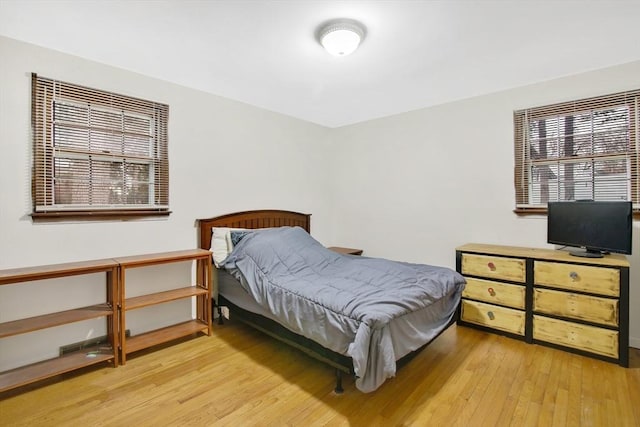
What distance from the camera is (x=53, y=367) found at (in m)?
2.16

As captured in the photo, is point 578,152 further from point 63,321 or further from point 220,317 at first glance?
point 63,321

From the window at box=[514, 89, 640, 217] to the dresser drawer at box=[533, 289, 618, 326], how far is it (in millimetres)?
836

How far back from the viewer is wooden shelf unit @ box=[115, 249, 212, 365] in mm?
2387

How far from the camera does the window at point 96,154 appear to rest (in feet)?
7.64

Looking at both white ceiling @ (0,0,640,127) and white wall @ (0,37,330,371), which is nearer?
white ceiling @ (0,0,640,127)

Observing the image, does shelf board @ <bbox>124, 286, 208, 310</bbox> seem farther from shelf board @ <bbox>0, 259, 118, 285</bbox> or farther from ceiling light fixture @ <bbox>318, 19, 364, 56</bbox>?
ceiling light fixture @ <bbox>318, 19, 364, 56</bbox>

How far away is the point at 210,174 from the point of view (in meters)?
3.29

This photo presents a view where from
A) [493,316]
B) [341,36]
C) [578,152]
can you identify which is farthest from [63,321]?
[578,152]

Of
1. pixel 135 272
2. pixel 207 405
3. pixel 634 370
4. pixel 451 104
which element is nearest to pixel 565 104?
pixel 451 104

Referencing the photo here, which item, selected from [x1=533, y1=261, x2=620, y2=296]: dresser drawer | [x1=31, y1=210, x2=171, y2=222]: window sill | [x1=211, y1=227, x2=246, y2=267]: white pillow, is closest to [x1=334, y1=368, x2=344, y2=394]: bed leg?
[x1=211, y1=227, x2=246, y2=267]: white pillow

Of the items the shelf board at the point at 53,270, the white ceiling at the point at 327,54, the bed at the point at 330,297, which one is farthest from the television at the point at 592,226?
the shelf board at the point at 53,270

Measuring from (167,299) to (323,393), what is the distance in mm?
1517

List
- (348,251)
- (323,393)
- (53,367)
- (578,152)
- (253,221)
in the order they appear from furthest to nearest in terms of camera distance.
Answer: (348,251), (253,221), (578,152), (53,367), (323,393)

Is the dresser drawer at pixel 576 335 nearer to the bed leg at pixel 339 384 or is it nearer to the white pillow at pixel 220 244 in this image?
the bed leg at pixel 339 384
